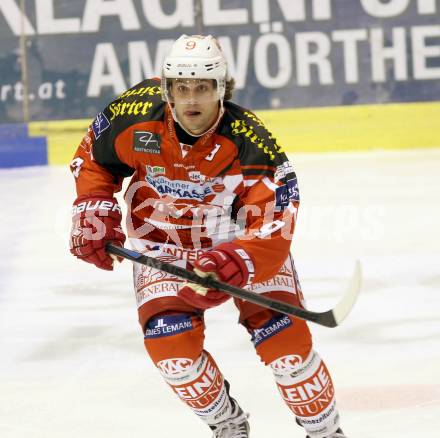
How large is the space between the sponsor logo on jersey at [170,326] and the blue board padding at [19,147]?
270 inches

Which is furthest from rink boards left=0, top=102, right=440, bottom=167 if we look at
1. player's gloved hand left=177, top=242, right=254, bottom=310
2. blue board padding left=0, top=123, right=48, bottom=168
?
player's gloved hand left=177, top=242, right=254, bottom=310

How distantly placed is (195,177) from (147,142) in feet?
0.55

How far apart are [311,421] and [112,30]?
7112mm

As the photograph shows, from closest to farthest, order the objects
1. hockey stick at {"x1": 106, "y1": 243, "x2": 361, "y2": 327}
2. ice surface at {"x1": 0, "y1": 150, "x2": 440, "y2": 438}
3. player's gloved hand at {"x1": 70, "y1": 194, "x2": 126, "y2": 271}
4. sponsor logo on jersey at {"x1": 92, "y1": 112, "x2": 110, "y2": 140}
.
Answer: hockey stick at {"x1": 106, "y1": 243, "x2": 361, "y2": 327} < player's gloved hand at {"x1": 70, "y1": 194, "x2": 126, "y2": 271} < sponsor logo on jersey at {"x1": 92, "y1": 112, "x2": 110, "y2": 140} < ice surface at {"x1": 0, "y1": 150, "x2": 440, "y2": 438}

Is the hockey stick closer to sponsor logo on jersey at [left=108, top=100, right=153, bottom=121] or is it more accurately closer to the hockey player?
the hockey player

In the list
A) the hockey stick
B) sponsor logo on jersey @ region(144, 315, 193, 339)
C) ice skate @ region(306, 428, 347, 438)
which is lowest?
ice skate @ region(306, 428, 347, 438)

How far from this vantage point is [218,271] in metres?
3.10

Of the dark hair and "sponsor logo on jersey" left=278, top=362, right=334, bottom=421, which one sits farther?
the dark hair

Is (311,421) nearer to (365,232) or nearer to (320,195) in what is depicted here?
(365,232)

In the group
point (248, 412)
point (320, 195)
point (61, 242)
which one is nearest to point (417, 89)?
point (320, 195)

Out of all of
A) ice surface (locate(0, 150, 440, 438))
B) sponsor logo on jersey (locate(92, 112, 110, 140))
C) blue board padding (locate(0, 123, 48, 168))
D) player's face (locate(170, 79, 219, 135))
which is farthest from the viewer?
blue board padding (locate(0, 123, 48, 168))

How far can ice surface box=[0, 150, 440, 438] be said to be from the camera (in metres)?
3.77

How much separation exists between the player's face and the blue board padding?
6826mm

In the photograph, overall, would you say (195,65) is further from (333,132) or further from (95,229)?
(333,132)
